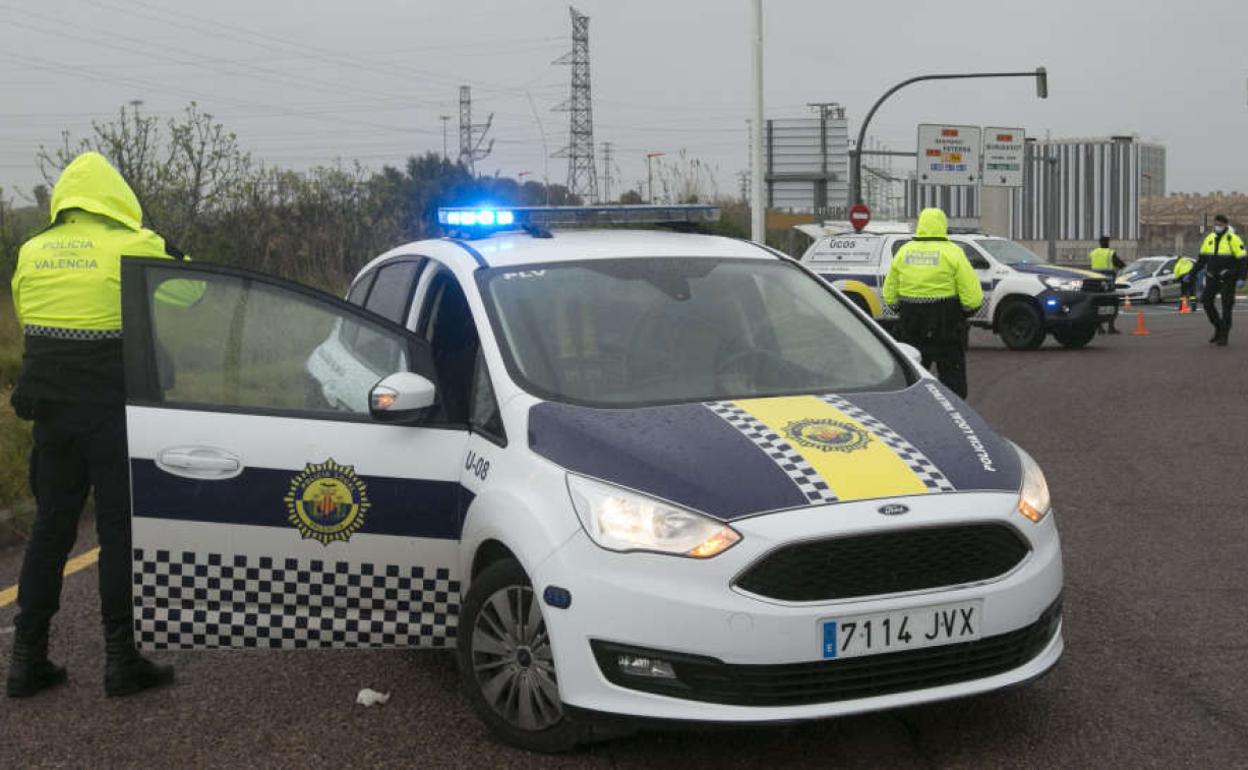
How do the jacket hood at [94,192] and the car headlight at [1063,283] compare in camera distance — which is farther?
the car headlight at [1063,283]

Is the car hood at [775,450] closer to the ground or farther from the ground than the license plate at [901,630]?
farther from the ground

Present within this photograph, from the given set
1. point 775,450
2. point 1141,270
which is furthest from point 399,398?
point 1141,270

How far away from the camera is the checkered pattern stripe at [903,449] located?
4.20 metres

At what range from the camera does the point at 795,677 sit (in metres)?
3.98

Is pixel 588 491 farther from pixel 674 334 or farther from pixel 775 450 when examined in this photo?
pixel 674 334

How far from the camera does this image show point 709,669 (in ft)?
13.1

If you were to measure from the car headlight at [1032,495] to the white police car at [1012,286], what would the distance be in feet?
55.4

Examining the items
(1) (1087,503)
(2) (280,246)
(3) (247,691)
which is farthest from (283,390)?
(2) (280,246)

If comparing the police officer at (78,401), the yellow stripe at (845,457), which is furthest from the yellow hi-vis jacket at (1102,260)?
the police officer at (78,401)

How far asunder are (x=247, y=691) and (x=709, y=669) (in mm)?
1939

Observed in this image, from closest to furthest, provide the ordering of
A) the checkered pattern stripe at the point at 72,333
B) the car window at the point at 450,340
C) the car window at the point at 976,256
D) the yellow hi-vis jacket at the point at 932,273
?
the car window at the point at 450,340 → the checkered pattern stripe at the point at 72,333 → the yellow hi-vis jacket at the point at 932,273 → the car window at the point at 976,256

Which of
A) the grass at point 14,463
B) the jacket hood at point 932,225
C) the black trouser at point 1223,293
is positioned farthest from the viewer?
the black trouser at point 1223,293

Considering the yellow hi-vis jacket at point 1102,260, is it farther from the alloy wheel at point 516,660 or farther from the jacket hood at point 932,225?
the alloy wheel at point 516,660

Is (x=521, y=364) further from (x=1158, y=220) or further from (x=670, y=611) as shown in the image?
(x=1158, y=220)
